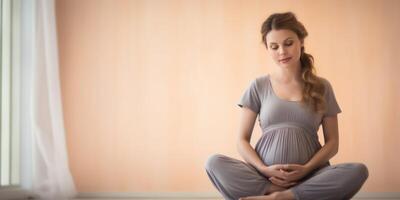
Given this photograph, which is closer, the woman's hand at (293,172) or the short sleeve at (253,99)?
the woman's hand at (293,172)

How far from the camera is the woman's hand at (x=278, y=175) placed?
6.76 feet

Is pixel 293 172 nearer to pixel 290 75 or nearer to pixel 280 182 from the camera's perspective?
pixel 280 182

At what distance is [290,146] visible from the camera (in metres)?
2.13

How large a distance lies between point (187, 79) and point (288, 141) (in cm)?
119

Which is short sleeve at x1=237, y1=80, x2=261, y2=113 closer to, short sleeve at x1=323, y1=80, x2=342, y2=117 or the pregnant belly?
the pregnant belly

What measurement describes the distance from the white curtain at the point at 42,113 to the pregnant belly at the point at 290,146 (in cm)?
134

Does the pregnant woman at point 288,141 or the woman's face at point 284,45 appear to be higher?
the woman's face at point 284,45

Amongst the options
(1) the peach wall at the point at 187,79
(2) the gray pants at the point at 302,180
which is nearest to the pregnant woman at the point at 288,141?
(2) the gray pants at the point at 302,180

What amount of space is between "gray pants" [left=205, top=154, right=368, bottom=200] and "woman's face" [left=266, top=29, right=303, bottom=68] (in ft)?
1.63

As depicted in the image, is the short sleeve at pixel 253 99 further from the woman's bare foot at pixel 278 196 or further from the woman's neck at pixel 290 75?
the woman's bare foot at pixel 278 196

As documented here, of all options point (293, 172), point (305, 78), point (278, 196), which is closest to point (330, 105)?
point (305, 78)

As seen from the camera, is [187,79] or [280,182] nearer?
[280,182]

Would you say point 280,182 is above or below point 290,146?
below

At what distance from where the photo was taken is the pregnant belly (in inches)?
83.6
